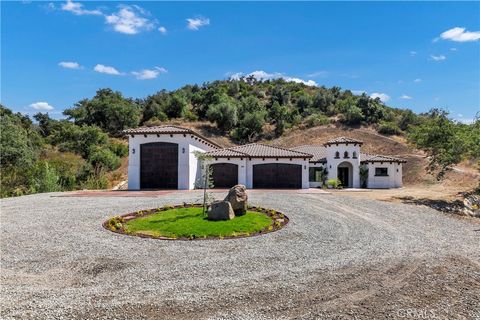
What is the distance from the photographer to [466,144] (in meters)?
21.7

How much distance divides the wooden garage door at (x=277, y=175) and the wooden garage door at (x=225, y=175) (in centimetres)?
201

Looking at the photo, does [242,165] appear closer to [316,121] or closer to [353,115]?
[316,121]

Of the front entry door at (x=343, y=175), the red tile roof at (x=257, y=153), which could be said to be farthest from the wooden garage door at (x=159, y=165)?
the front entry door at (x=343, y=175)

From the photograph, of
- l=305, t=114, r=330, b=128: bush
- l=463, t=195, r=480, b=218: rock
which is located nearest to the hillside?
l=305, t=114, r=330, b=128: bush

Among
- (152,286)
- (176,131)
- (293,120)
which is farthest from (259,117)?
(152,286)

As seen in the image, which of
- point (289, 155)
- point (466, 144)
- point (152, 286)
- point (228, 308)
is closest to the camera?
point (228, 308)

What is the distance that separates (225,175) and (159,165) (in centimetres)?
631

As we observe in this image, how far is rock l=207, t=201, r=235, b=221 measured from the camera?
14.8m

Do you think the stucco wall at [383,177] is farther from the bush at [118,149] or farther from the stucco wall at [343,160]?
the bush at [118,149]

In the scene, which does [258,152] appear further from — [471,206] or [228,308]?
[228,308]

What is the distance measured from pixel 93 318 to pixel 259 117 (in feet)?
187

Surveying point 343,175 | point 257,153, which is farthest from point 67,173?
point 343,175

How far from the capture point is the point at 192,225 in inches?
539

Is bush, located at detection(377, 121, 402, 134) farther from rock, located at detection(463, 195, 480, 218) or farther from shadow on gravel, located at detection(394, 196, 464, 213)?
shadow on gravel, located at detection(394, 196, 464, 213)
